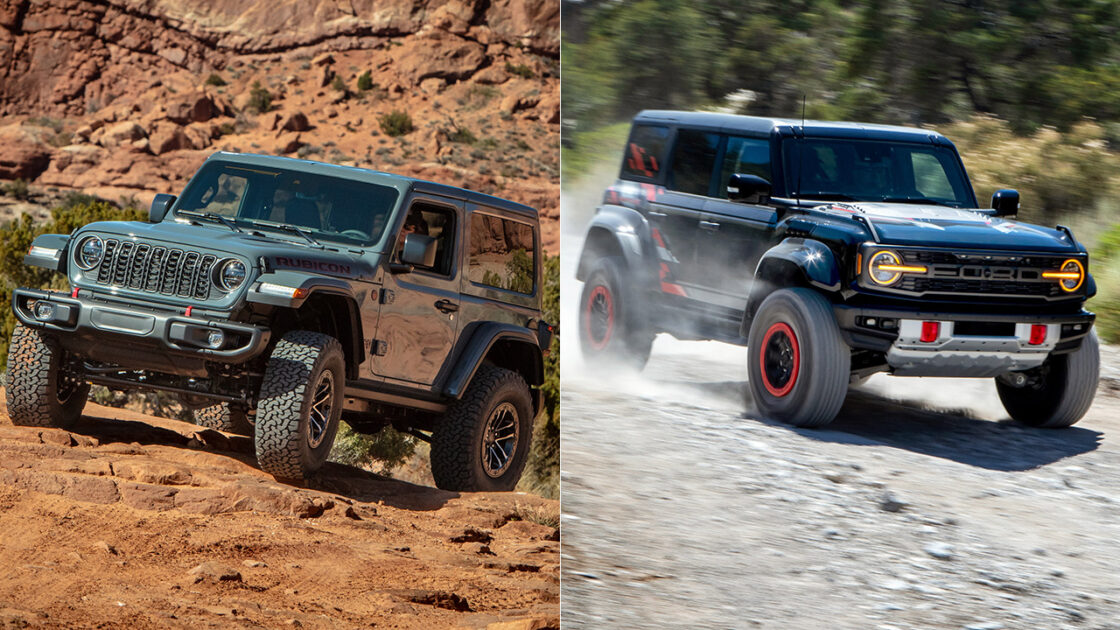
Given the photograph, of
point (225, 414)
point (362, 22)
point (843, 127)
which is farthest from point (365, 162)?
point (843, 127)

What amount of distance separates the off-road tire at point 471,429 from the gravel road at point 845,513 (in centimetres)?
571

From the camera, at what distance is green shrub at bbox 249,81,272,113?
4678cm

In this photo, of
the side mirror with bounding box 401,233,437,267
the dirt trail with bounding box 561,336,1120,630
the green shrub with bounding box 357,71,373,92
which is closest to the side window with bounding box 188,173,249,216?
the side mirror with bounding box 401,233,437,267

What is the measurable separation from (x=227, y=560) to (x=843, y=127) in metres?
3.98

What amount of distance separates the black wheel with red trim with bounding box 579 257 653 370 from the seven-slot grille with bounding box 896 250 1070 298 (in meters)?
0.47

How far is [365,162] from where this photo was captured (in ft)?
145

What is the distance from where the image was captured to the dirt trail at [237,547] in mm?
4812

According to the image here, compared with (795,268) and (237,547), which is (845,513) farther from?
(237,547)

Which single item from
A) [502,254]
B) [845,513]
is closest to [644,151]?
[845,513]

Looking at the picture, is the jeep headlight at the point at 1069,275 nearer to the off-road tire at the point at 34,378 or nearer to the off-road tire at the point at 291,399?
the off-road tire at the point at 291,399

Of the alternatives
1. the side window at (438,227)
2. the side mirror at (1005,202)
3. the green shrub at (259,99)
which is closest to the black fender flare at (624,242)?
the side mirror at (1005,202)

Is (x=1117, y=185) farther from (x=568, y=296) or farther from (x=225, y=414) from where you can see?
(x=225, y=414)

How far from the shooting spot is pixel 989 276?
2.01 metres

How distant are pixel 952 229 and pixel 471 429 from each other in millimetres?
5989
